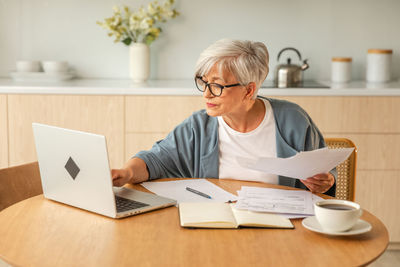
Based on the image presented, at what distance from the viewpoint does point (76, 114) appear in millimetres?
3279

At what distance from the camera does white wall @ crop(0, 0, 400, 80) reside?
3.72 metres

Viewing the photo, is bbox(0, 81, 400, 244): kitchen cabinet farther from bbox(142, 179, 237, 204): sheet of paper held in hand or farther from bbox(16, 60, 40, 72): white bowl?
bbox(142, 179, 237, 204): sheet of paper held in hand

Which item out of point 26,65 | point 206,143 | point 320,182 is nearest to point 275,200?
point 320,182

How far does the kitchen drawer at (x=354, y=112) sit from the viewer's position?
10.5ft

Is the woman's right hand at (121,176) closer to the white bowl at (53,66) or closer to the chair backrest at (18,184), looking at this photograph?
the chair backrest at (18,184)

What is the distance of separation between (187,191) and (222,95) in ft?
1.37

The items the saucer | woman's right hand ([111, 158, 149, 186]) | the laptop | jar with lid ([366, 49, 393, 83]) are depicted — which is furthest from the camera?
jar with lid ([366, 49, 393, 83])

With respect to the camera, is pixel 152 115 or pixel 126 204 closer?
pixel 126 204

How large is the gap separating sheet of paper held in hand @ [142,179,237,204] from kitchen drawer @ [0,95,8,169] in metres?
1.73

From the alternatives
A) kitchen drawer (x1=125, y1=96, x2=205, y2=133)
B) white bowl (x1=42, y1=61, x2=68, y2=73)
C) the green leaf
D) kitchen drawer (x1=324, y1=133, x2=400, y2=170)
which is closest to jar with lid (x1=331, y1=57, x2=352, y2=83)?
kitchen drawer (x1=324, y1=133, x2=400, y2=170)

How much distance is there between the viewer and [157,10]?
11.8 feet

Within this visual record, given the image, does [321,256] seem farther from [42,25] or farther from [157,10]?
[42,25]

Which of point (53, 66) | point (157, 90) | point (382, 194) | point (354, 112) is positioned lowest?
point (382, 194)

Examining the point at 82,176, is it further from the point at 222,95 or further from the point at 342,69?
the point at 342,69
